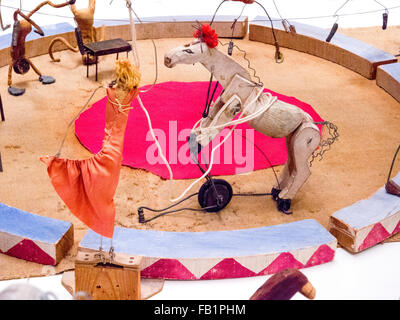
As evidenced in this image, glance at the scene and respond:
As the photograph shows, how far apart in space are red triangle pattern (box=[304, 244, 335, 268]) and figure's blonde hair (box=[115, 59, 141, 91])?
181 cm

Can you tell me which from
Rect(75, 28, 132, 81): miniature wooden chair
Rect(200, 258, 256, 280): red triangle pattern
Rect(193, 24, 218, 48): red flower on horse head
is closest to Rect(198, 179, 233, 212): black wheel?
Rect(200, 258, 256, 280): red triangle pattern

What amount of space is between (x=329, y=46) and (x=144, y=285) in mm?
4880

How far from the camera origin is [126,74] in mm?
3717

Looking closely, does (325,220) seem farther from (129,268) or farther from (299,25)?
(299,25)

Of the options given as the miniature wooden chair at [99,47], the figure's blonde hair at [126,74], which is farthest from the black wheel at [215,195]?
the miniature wooden chair at [99,47]

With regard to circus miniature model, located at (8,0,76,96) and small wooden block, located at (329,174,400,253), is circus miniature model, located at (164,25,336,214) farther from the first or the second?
circus miniature model, located at (8,0,76,96)

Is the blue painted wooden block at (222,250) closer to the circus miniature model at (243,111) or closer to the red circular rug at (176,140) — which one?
the circus miniature model at (243,111)

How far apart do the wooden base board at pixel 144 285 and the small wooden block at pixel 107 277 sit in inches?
8.5

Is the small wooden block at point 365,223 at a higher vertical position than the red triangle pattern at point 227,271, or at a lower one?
higher

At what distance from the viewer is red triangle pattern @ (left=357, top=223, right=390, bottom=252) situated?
4715 millimetres

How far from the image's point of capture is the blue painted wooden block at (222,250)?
171 inches

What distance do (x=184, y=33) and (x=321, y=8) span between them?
2.72 m

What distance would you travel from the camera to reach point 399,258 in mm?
4684

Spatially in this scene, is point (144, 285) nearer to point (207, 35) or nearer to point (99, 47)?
point (207, 35)
